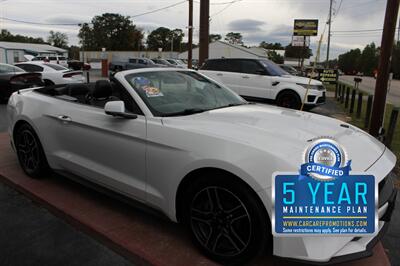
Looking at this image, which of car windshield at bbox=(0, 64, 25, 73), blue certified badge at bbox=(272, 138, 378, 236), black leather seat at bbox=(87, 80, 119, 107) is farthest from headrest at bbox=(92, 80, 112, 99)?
car windshield at bbox=(0, 64, 25, 73)

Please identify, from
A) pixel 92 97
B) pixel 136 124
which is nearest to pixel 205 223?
pixel 136 124

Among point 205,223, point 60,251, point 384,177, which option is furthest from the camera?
point 60,251

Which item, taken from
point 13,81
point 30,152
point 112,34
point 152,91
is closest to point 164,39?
point 112,34

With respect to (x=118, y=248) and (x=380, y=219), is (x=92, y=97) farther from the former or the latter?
(x=380, y=219)

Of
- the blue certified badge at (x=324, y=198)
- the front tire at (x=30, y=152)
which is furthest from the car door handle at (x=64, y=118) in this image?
the blue certified badge at (x=324, y=198)

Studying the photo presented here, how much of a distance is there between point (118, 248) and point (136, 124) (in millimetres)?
1080

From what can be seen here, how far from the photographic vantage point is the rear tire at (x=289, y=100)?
37.6ft

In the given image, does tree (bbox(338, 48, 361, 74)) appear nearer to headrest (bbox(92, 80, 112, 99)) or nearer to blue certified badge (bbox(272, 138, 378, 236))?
headrest (bbox(92, 80, 112, 99))

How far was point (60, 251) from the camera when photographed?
10.3 ft

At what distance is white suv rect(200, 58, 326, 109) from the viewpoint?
37.3 feet

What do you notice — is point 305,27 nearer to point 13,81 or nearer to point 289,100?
point 289,100

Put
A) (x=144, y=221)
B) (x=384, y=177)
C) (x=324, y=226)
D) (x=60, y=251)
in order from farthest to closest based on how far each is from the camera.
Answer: (x=144, y=221), (x=60, y=251), (x=384, y=177), (x=324, y=226)

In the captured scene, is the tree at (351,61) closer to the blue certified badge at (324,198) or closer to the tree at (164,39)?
the tree at (164,39)

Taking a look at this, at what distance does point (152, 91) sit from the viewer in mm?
3590
